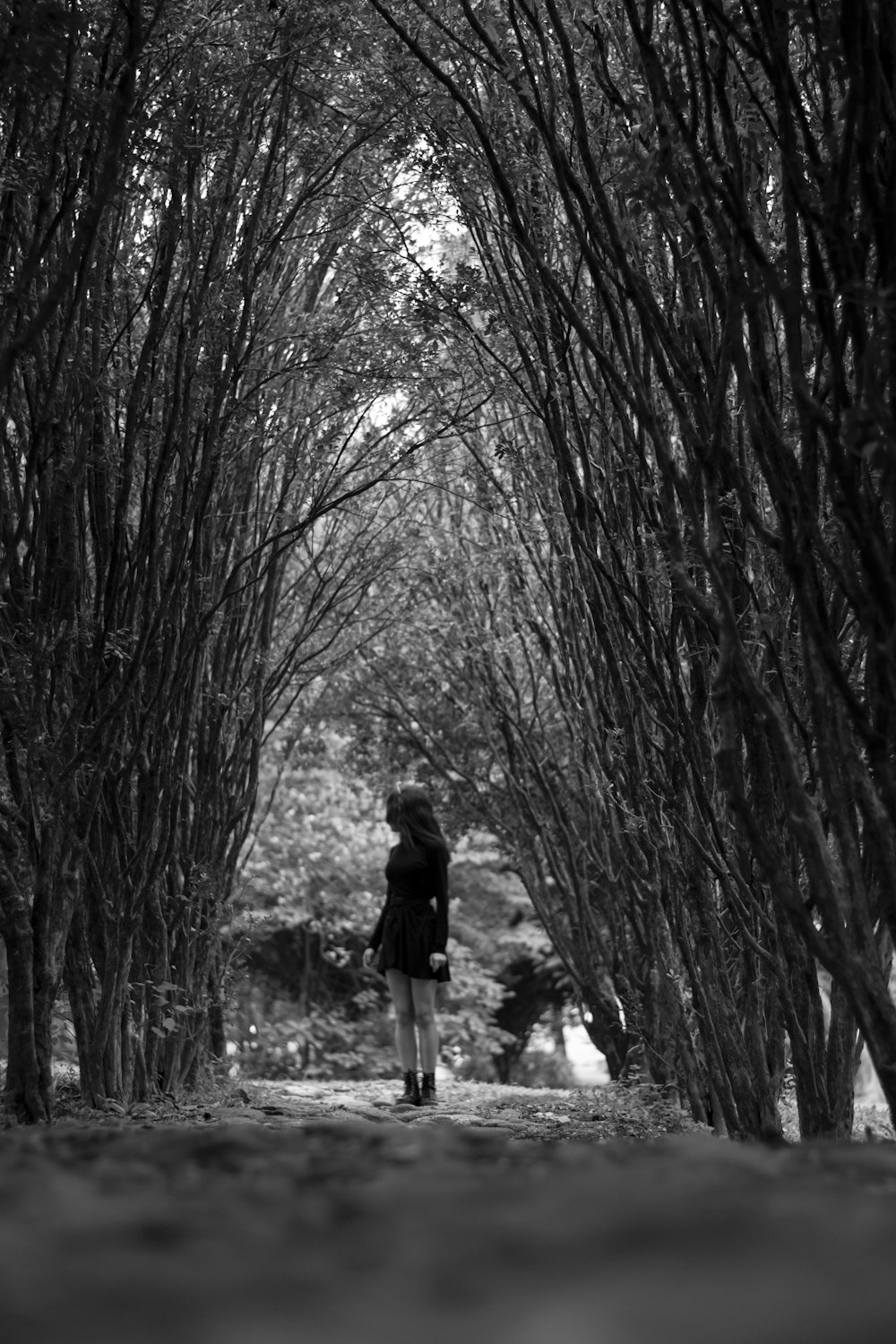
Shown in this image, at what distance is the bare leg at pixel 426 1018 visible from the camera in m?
5.12

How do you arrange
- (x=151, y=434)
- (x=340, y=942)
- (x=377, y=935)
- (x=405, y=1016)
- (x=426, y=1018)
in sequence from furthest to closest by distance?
(x=340, y=942)
(x=377, y=935)
(x=405, y=1016)
(x=426, y=1018)
(x=151, y=434)

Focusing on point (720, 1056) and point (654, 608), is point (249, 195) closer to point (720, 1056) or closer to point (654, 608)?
point (654, 608)

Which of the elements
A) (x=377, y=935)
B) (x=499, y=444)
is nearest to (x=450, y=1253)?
(x=499, y=444)

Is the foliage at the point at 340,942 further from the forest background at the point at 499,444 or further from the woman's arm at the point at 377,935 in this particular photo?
the forest background at the point at 499,444

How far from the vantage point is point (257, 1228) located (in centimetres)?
73

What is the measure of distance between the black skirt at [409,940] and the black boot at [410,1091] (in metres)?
0.44

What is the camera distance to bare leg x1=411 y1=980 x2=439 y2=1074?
16.8 ft

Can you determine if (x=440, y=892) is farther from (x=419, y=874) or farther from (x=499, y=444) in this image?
(x=499, y=444)

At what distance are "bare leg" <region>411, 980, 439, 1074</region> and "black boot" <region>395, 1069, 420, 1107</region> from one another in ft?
0.20

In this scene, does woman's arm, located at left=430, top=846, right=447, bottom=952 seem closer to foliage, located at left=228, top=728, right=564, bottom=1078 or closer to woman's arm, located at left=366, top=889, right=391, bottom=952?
woman's arm, located at left=366, top=889, right=391, bottom=952

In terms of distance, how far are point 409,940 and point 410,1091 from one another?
2.16 ft

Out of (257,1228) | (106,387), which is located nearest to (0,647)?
(106,387)

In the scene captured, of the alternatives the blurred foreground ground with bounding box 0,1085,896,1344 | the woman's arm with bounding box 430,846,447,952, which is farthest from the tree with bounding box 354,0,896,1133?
the woman's arm with bounding box 430,846,447,952

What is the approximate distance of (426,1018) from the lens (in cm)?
511
